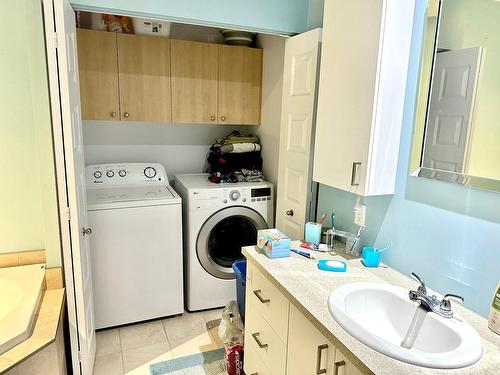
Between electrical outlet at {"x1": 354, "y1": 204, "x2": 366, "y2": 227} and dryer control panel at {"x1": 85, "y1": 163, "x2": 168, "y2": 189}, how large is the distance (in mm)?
1717

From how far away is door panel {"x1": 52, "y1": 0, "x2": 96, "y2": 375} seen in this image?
5.14 ft

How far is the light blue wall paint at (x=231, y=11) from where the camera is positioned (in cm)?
185

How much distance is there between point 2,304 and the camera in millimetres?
1697

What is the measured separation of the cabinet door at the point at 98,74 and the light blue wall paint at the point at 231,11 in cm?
74

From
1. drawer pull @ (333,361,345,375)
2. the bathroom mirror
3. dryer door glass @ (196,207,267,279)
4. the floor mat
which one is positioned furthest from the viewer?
dryer door glass @ (196,207,267,279)

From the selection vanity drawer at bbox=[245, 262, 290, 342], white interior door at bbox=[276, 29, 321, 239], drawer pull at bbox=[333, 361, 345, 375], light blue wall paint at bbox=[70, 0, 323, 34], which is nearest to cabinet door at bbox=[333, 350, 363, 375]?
drawer pull at bbox=[333, 361, 345, 375]

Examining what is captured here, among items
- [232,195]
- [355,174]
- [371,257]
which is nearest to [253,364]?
[371,257]

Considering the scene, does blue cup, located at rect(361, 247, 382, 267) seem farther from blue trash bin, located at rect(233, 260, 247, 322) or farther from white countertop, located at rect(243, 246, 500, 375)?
blue trash bin, located at rect(233, 260, 247, 322)

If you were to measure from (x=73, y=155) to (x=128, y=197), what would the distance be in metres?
0.85

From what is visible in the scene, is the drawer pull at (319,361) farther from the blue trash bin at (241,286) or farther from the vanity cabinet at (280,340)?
the blue trash bin at (241,286)

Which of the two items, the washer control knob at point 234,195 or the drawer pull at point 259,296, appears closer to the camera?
the drawer pull at point 259,296

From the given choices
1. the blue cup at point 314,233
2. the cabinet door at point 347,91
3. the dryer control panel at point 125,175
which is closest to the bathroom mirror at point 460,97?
the cabinet door at point 347,91

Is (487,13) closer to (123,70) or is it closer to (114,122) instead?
(123,70)

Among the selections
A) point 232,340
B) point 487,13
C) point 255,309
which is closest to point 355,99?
point 487,13
